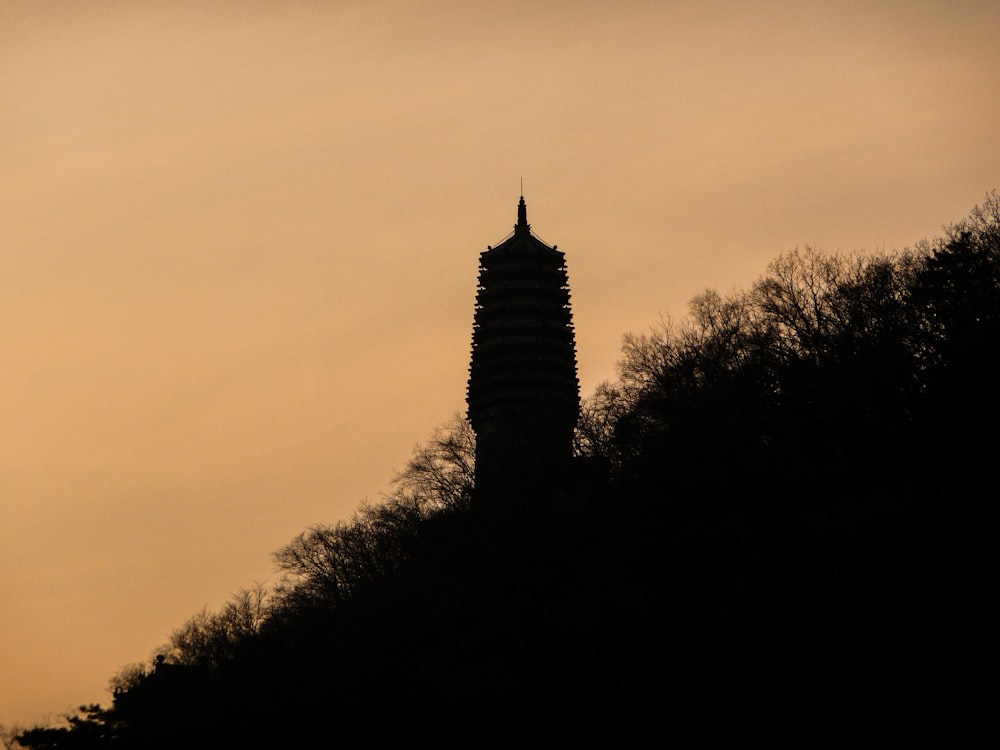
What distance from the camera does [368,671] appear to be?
51.2 m

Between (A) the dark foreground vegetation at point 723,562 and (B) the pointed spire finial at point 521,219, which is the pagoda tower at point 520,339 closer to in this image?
(B) the pointed spire finial at point 521,219

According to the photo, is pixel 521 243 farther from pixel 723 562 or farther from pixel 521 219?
pixel 723 562

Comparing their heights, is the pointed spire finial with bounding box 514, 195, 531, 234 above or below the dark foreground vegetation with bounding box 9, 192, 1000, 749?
above

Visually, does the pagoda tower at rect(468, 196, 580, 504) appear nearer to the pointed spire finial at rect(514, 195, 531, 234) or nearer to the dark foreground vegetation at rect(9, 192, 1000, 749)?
the pointed spire finial at rect(514, 195, 531, 234)

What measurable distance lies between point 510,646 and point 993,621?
15775mm

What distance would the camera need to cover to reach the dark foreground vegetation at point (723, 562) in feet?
132

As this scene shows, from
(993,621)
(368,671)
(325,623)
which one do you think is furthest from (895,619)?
(325,623)

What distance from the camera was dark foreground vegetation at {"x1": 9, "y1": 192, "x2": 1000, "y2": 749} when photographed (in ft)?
132

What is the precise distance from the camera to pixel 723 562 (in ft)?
147

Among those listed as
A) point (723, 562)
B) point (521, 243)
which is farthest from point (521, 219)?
point (723, 562)

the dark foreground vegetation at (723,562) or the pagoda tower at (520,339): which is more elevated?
the pagoda tower at (520,339)

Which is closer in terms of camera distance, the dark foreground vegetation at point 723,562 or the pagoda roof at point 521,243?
the dark foreground vegetation at point 723,562

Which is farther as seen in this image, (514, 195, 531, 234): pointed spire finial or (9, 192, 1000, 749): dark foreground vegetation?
(514, 195, 531, 234): pointed spire finial

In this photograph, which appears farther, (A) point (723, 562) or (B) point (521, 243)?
(B) point (521, 243)
